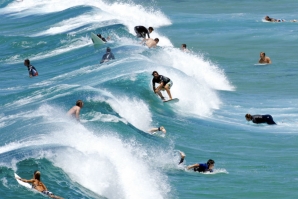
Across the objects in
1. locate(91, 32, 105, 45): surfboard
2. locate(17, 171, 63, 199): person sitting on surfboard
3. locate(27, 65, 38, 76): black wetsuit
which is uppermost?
locate(17, 171, 63, 199): person sitting on surfboard

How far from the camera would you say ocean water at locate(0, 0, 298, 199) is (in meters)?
14.4

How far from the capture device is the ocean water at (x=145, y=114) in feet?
47.3

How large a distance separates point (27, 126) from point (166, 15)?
128 ft

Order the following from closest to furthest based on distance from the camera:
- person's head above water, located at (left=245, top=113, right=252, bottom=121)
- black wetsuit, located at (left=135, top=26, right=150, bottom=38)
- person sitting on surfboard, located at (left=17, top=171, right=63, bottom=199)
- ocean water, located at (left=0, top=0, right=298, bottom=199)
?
person sitting on surfboard, located at (left=17, top=171, right=63, bottom=199) < ocean water, located at (left=0, top=0, right=298, bottom=199) < person's head above water, located at (left=245, top=113, right=252, bottom=121) < black wetsuit, located at (left=135, top=26, right=150, bottom=38)

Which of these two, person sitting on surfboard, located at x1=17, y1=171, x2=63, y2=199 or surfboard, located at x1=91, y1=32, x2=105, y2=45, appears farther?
surfboard, located at x1=91, y1=32, x2=105, y2=45

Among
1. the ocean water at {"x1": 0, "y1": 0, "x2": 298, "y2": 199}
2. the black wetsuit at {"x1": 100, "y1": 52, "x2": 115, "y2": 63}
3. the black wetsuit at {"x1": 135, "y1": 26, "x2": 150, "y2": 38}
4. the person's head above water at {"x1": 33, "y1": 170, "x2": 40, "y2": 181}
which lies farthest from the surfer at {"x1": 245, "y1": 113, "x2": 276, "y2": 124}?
the black wetsuit at {"x1": 135, "y1": 26, "x2": 150, "y2": 38}

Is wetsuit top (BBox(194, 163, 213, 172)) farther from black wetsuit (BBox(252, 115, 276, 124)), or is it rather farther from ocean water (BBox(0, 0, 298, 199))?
black wetsuit (BBox(252, 115, 276, 124))

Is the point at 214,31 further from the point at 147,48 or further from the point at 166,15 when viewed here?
the point at 147,48

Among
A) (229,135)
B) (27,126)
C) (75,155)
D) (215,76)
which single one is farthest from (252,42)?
(75,155)

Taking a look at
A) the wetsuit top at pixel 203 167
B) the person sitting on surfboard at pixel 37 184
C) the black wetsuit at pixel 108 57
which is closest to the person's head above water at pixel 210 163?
the wetsuit top at pixel 203 167

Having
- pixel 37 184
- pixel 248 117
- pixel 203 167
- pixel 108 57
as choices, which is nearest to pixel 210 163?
pixel 203 167

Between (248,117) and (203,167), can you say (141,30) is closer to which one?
(248,117)

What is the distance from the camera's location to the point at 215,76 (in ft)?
101

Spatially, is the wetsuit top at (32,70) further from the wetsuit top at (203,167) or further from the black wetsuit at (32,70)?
the wetsuit top at (203,167)
